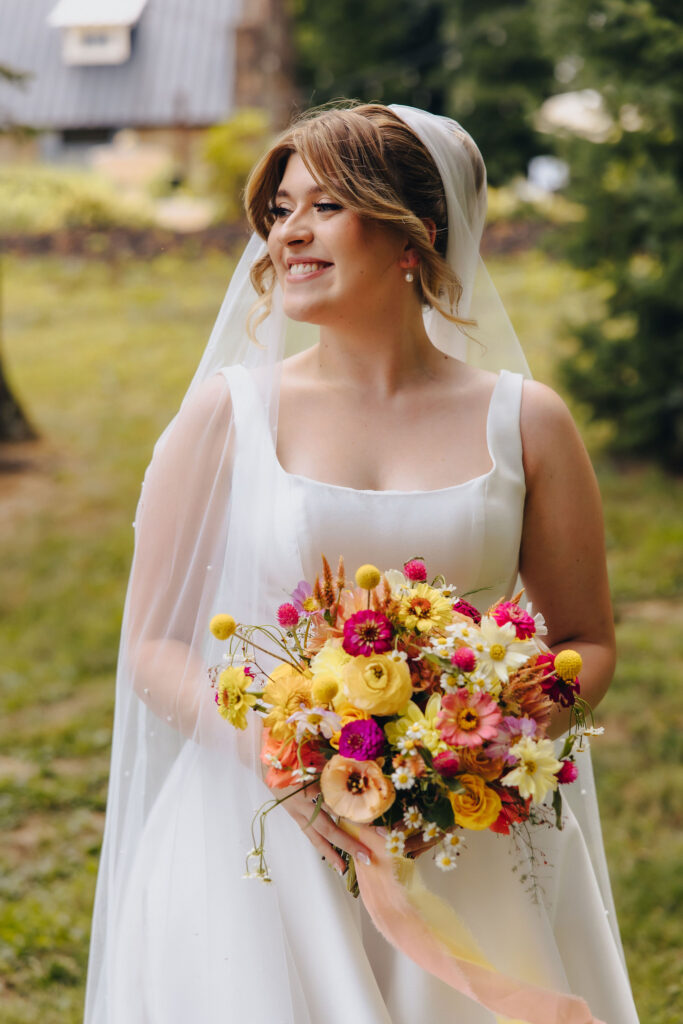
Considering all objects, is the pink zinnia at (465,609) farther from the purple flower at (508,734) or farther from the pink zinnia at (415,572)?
the purple flower at (508,734)

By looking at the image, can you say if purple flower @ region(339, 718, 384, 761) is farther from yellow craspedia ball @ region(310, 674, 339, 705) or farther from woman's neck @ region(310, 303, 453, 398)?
woman's neck @ region(310, 303, 453, 398)

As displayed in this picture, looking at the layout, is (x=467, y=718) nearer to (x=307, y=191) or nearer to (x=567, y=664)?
(x=567, y=664)

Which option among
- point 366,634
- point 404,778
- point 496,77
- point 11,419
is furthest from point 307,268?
point 496,77

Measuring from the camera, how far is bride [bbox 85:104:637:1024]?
2.04 metres

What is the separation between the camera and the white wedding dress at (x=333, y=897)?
1983 mm

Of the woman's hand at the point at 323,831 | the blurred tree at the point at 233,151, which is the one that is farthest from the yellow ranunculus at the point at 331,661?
the blurred tree at the point at 233,151

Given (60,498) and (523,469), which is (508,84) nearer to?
(60,498)

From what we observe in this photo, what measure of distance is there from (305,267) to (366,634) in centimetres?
88

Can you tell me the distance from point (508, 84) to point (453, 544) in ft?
42.1

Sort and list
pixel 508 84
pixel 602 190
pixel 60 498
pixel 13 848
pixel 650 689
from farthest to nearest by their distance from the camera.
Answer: pixel 508 84, pixel 60 498, pixel 602 190, pixel 650 689, pixel 13 848

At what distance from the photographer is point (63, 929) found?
13.0ft

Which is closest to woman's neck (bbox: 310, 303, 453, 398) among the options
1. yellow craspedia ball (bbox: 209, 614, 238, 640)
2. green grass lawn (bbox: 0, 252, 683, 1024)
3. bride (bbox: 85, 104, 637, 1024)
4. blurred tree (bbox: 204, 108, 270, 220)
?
bride (bbox: 85, 104, 637, 1024)

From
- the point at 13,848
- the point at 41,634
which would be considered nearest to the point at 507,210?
the point at 41,634

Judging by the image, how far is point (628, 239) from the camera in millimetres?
8172
